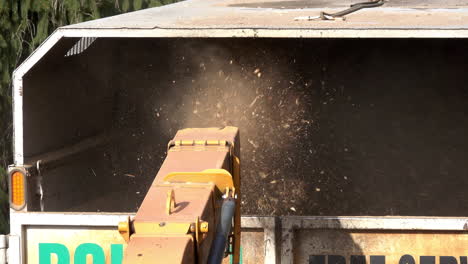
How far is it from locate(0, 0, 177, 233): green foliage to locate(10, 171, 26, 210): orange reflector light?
4.21m

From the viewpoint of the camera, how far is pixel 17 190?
3.97 metres

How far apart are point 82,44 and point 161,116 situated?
30.0 inches

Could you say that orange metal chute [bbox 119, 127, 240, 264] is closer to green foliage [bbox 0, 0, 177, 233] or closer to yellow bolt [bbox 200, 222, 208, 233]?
yellow bolt [bbox 200, 222, 208, 233]

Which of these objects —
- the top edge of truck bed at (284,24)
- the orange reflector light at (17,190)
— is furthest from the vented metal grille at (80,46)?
the orange reflector light at (17,190)

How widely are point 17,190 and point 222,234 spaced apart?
61.5 inches

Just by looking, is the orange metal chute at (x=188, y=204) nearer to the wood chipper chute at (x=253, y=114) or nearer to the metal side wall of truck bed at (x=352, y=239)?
the metal side wall of truck bed at (x=352, y=239)

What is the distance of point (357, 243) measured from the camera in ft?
12.0

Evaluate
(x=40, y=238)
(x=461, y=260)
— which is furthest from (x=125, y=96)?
(x=461, y=260)

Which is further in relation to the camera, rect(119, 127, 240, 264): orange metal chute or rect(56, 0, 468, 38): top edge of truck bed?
rect(56, 0, 468, 38): top edge of truck bed

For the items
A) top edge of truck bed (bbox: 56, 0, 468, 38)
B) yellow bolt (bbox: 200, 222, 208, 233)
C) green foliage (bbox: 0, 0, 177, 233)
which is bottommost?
yellow bolt (bbox: 200, 222, 208, 233)

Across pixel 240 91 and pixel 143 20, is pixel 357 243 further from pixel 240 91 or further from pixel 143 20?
pixel 240 91

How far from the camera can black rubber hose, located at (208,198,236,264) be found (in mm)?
2586

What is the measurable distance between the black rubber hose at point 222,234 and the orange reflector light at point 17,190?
142 centimetres

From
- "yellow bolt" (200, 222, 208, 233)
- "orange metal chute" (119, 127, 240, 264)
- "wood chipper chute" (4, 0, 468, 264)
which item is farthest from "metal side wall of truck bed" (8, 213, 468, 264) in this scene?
"yellow bolt" (200, 222, 208, 233)
